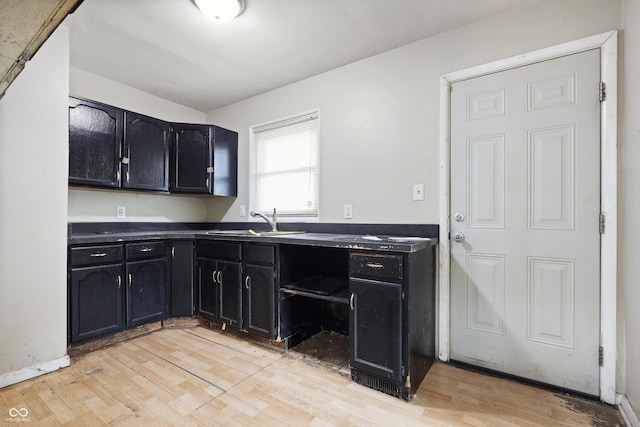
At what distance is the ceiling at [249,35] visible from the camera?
1824mm

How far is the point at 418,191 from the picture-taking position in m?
2.16

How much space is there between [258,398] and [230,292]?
101 cm

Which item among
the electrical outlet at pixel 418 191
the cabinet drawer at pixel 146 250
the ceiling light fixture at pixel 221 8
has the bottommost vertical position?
the cabinet drawer at pixel 146 250

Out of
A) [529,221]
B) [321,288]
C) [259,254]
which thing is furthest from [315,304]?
[529,221]

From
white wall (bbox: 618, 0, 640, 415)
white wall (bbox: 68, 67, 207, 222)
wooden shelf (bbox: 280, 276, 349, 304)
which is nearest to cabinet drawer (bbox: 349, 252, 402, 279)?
wooden shelf (bbox: 280, 276, 349, 304)

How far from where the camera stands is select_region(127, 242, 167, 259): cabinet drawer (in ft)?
8.09

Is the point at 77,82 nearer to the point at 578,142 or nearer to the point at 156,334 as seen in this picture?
the point at 156,334

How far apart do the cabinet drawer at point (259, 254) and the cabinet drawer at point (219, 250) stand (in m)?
0.09

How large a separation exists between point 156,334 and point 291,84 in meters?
2.67

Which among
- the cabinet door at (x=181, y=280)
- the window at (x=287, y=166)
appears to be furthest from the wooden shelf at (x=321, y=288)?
the cabinet door at (x=181, y=280)

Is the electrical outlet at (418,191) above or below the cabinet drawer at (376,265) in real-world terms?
above

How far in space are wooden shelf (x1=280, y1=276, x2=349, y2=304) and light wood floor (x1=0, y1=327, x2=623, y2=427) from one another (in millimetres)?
488

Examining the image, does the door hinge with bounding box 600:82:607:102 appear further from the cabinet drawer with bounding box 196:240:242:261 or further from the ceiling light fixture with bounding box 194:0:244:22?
the cabinet drawer with bounding box 196:240:242:261

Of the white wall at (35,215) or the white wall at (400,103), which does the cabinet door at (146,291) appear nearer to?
the white wall at (35,215)
